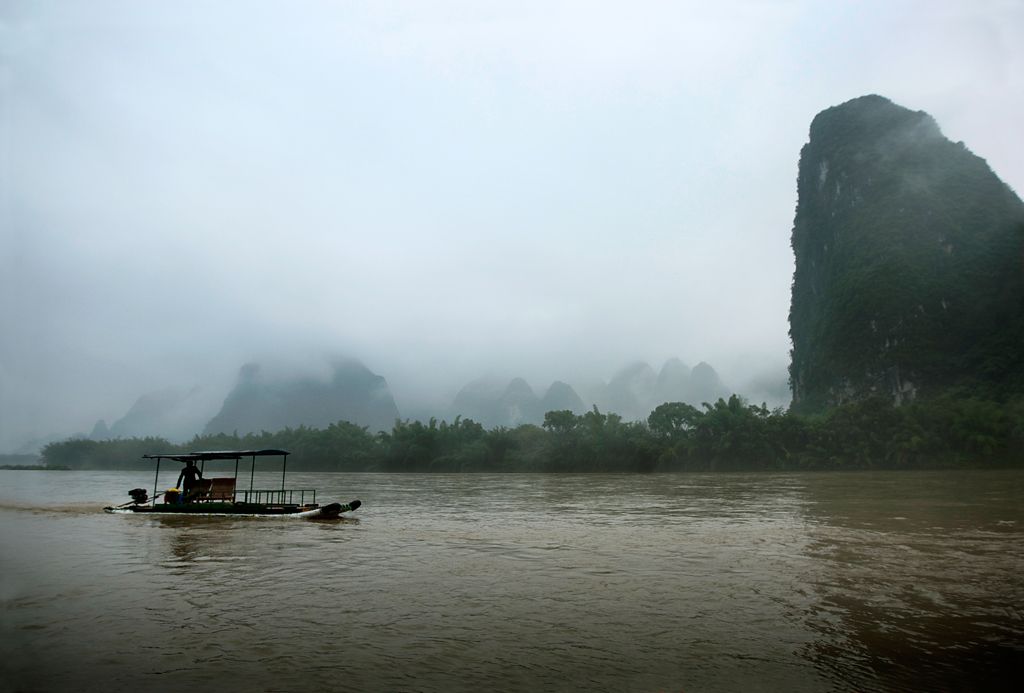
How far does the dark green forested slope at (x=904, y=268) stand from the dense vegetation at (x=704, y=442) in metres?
9.90

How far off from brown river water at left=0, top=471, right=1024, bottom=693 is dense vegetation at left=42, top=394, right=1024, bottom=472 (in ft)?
107

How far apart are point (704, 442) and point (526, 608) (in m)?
46.7

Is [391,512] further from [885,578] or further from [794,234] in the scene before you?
[794,234]

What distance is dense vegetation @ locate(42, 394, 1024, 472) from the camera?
42.2 meters

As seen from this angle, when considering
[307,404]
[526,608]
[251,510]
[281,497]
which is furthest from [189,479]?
[307,404]

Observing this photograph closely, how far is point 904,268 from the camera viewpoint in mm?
65688

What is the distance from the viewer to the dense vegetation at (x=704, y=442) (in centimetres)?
4219

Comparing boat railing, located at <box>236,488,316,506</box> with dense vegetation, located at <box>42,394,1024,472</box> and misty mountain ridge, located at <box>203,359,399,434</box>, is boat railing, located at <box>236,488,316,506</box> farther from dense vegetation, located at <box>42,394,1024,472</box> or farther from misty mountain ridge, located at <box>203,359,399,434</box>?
misty mountain ridge, located at <box>203,359,399,434</box>

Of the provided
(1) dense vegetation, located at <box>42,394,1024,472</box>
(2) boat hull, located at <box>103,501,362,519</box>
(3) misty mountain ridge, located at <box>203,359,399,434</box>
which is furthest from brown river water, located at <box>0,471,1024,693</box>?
(3) misty mountain ridge, located at <box>203,359,399,434</box>

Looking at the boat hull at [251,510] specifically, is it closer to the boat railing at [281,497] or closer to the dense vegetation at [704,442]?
the boat railing at [281,497]

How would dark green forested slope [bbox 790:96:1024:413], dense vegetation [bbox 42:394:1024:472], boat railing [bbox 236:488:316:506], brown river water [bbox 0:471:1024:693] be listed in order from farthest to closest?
dark green forested slope [bbox 790:96:1024:413] < dense vegetation [bbox 42:394:1024:472] < boat railing [bbox 236:488:316:506] < brown river water [bbox 0:471:1024:693]

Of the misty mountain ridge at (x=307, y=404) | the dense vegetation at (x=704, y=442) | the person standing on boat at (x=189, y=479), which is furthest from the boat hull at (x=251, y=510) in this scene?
the misty mountain ridge at (x=307, y=404)

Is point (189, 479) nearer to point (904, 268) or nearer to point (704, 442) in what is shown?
point (704, 442)

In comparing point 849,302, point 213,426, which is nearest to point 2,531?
point 849,302
